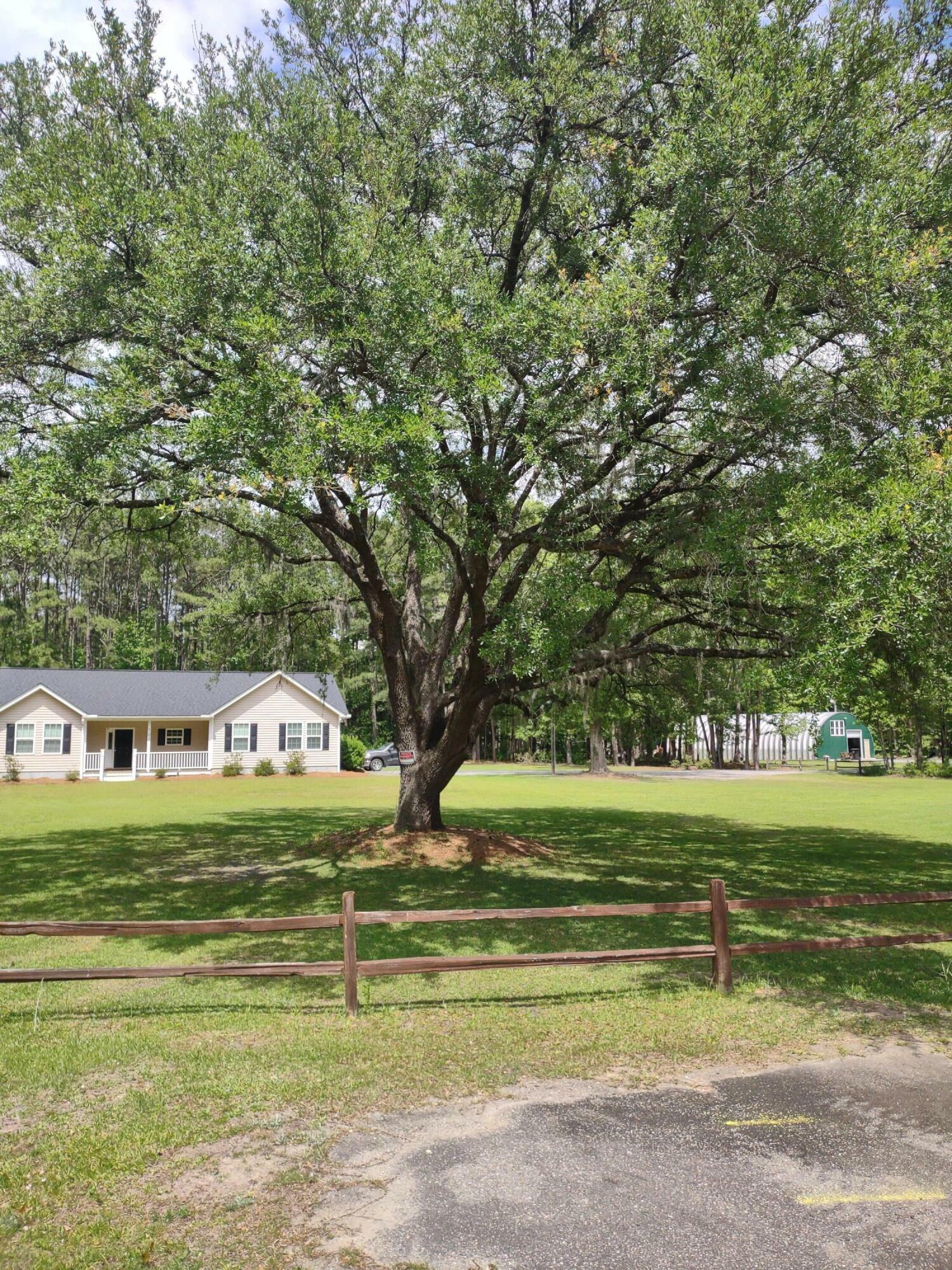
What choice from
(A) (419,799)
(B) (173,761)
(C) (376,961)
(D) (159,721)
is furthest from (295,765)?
(C) (376,961)

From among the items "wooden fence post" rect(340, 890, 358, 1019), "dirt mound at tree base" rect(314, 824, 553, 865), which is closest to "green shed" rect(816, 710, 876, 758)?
"dirt mound at tree base" rect(314, 824, 553, 865)

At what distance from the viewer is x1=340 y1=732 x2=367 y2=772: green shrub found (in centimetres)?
4897

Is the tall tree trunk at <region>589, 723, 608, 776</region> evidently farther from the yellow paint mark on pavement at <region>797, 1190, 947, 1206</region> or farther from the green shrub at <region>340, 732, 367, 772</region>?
the yellow paint mark on pavement at <region>797, 1190, 947, 1206</region>

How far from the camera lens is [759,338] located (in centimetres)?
1094

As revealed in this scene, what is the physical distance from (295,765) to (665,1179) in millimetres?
40881

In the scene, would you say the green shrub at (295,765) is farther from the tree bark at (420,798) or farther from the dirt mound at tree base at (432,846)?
the tree bark at (420,798)

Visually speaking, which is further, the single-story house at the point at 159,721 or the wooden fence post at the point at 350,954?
the single-story house at the point at 159,721

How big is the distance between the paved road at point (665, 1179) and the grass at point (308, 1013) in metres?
0.44

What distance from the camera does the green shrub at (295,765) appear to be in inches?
1742

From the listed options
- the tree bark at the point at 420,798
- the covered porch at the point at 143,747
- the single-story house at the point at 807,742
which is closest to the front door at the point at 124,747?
the covered porch at the point at 143,747

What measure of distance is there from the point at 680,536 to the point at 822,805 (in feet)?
76.8

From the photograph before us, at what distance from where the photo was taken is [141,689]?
4466 cm

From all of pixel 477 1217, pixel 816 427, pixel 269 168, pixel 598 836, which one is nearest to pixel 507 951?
pixel 477 1217

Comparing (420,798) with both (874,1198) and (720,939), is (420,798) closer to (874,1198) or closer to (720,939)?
(720,939)
